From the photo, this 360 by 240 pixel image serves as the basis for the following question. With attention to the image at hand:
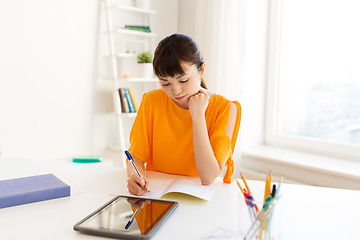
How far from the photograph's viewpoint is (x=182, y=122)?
57.3 inches

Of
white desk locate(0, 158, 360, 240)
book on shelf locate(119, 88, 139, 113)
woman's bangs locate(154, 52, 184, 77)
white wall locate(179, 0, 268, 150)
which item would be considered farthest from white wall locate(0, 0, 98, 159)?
woman's bangs locate(154, 52, 184, 77)

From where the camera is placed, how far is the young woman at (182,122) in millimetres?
1262

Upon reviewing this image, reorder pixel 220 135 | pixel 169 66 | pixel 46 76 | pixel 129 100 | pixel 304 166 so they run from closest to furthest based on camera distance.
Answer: pixel 169 66
pixel 220 135
pixel 304 166
pixel 46 76
pixel 129 100

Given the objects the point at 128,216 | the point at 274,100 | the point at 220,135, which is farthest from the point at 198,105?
the point at 274,100

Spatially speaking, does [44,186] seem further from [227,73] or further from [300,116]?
[300,116]

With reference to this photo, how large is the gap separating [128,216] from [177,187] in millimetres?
253

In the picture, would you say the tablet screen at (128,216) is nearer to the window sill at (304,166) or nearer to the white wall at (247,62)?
the window sill at (304,166)

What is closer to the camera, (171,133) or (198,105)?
(198,105)

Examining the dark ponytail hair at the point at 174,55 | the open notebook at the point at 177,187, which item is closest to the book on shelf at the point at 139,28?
the dark ponytail hair at the point at 174,55

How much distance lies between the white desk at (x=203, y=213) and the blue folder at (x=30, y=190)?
0.07 ft

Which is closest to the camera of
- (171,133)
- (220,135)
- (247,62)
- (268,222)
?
(268,222)

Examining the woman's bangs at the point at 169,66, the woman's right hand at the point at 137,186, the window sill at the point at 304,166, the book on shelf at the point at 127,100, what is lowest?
the window sill at the point at 304,166

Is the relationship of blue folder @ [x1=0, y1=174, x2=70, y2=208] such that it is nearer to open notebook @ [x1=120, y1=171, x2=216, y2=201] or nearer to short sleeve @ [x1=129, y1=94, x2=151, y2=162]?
open notebook @ [x1=120, y1=171, x2=216, y2=201]

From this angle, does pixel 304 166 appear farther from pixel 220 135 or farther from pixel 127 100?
pixel 127 100
